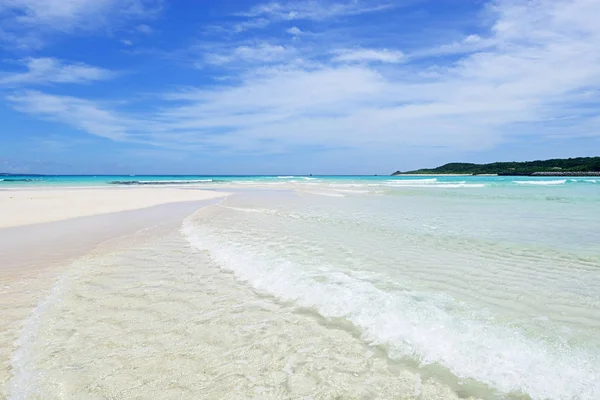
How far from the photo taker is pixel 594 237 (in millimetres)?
9500

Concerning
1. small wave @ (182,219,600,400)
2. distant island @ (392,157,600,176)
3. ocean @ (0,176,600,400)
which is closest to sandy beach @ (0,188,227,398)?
ocean @ (0,176,600,400)

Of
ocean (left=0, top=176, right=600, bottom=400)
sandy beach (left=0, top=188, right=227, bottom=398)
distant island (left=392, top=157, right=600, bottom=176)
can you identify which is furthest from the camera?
distant island (left=392, top=157, right=600, bottom=176)

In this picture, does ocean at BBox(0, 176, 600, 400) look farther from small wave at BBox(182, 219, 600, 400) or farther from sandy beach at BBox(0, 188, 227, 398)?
sandy beach at BBox(0, 188, 227, 398)

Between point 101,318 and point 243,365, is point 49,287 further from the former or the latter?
point 243,365

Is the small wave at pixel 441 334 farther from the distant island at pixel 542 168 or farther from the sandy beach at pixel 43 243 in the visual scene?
the distant island at pixel 542 168

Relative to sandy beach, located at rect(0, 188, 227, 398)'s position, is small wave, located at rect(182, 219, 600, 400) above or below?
below

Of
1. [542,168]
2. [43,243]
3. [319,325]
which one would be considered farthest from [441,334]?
[542,168]

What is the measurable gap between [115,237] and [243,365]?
796cm

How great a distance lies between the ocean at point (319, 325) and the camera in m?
3.10

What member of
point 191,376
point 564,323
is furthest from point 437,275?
→ point 191,376

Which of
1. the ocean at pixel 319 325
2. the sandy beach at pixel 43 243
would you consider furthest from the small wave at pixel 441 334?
the sandy beach at pixel 43 243

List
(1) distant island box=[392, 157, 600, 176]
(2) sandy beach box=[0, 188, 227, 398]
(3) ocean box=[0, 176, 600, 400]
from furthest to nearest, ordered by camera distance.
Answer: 1. (1) distant island box=[392, 157, 600, 176]
2. (2) sandy beach box=[0, 188, 227, 398]
3. (3) ocean box=[0, 176, 600, 400]

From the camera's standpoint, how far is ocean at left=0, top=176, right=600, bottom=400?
10.2 ft

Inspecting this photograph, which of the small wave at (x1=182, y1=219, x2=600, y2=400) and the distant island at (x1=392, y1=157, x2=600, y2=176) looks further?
the distant island at (x1=392, y1=157, x2=600, y2=176)
